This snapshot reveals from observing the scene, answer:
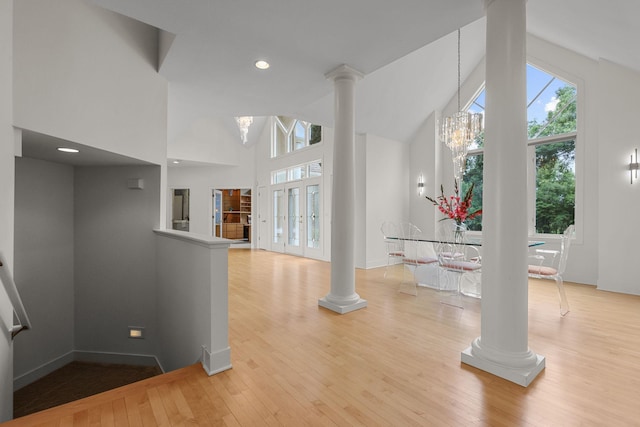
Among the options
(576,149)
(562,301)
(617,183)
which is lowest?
(562,301)

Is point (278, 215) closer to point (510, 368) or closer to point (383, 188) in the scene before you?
point (383, 188)

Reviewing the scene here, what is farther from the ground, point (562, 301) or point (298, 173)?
point (298, 173)

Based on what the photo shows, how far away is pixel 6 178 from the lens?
1.99 m

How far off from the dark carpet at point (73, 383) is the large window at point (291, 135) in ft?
19.7

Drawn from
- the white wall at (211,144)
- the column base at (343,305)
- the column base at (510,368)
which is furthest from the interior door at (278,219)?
the column base at (510,368)

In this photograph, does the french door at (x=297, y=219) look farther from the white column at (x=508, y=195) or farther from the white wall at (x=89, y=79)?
the white column at (x=508, y=195)

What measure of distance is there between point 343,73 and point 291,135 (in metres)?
5.45

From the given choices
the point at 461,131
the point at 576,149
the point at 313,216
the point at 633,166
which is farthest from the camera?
the point at 313,216

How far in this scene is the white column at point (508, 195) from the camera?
202cm

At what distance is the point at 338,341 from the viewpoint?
2.61 metres

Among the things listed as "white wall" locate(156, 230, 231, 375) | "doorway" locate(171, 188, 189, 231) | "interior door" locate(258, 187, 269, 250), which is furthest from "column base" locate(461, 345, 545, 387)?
"doorway" locate(171, 188, 189, 231)

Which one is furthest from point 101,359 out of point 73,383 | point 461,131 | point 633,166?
point 633,166

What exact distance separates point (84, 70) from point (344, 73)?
Answer: 259 centimetres

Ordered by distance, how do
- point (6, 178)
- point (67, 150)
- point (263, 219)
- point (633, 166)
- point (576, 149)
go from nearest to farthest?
1. point (6, 178)
2. point (67, 150)
3. point (633, 166)
4. point (576, 149)
5. point (263, 219)
